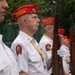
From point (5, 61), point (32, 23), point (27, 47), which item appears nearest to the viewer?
point (5, 61)

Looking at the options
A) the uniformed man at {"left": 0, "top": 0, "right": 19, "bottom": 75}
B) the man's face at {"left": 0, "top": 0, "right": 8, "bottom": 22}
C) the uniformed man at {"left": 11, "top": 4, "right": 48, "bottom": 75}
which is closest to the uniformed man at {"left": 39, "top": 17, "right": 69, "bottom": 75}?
the uniformed man at {"left": 11, "top": 4, "right": 48, "bottom": 75}

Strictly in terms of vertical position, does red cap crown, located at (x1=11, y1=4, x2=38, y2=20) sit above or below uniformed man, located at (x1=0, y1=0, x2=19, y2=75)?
above

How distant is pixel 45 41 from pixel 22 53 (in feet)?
5.61

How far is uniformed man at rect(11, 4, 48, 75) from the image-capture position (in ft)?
13.7

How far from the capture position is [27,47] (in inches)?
168

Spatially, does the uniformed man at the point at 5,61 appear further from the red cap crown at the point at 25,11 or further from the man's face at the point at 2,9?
the red cap crown at the point at 25,11

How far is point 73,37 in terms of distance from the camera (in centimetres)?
505

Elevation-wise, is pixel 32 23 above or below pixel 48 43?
above

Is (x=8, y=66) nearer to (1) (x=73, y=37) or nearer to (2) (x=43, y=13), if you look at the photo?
(1) (x=73, y=37)

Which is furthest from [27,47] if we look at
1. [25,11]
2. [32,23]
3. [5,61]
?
[5,61]

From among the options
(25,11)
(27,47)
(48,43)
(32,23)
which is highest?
(25,11)

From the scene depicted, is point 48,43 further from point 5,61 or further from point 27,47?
point 5,61

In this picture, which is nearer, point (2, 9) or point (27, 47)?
point (2, 9)

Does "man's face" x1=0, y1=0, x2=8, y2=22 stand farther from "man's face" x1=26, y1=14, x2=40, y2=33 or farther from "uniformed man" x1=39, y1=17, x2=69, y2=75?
"uniformed man" x1=39, y1=17, x2=69, y2=75
